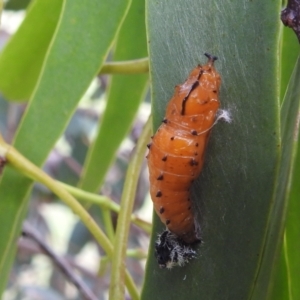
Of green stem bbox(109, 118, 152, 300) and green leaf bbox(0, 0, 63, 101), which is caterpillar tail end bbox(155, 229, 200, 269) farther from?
green leaf bbox(0, 0, 63, 101)

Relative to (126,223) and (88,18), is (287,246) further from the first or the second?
(88,18)

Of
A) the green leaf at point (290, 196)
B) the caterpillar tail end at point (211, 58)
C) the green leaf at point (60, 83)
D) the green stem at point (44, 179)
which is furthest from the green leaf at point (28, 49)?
the green leaf at point (290, 196)

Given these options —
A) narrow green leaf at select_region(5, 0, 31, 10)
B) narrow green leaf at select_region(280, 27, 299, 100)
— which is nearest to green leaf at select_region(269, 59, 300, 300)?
narrow green leaf at select_region(280, 27, 299, 100)

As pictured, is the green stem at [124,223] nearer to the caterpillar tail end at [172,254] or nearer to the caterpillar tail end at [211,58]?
the caterpillar tail end at [172,254]

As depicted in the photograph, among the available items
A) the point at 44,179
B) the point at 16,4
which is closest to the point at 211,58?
the point at 44,179

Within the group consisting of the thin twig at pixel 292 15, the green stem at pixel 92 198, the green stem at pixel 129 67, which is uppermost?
the thin twig at pixel 292 15

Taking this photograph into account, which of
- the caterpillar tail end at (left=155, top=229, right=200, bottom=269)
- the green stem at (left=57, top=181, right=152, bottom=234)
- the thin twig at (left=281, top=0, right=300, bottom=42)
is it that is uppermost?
the thin twig at (left=281, top=0, right=300, bottom=42)

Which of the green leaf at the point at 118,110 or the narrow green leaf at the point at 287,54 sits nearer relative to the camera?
the narrow green leaf at the point at 287,54
